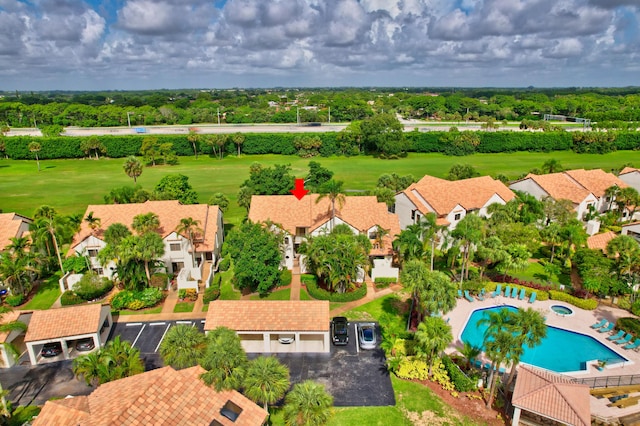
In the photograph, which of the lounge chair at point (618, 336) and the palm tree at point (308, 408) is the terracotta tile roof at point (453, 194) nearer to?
the lounge chair at point (618, 336)


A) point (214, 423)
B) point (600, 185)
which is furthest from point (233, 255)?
point (600, 185)

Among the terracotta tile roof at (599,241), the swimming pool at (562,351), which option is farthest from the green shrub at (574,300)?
the terracotta tile roof at (599,241)

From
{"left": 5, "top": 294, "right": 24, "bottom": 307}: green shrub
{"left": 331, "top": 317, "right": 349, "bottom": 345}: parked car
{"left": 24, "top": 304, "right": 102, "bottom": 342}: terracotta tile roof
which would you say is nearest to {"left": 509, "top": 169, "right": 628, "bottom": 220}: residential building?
{"left": 331, "top": 317, "right": 349, "bottom": 345}: parked car

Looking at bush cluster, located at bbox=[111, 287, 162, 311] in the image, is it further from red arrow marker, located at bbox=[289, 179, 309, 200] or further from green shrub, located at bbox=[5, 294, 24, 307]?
red arrow marker, located at bbox=[289, 179, 309, 200]

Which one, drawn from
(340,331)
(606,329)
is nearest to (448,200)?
(606,329)

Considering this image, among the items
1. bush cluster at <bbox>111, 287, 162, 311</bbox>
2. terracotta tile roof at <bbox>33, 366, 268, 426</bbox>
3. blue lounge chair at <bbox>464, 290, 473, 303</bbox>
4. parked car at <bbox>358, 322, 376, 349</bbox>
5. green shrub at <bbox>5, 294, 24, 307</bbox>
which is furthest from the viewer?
green shrub at <bbox>5, 294, 24, 307</bbox>

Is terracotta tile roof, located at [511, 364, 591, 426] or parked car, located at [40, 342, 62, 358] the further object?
parked car, located at [40, 342, 62, 358]

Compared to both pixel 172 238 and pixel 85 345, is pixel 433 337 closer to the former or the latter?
pixel 85 345
